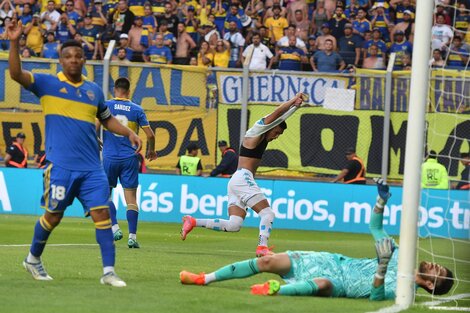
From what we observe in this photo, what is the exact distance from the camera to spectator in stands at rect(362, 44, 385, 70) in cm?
2670

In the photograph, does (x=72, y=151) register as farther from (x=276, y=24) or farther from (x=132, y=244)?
(x=276, y=24)

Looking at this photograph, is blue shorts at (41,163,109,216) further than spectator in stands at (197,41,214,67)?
No

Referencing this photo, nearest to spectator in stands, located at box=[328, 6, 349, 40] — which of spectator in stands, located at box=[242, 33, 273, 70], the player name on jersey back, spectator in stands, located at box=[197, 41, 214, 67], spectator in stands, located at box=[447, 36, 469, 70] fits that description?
spectator in stands, located at box=[242, 33, 273, 70]

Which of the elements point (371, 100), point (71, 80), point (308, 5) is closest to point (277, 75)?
point (371, 100)

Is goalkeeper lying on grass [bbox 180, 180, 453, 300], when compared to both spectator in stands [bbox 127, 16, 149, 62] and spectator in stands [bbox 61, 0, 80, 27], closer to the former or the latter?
spectator in stands [bbox 127, 16, 149, 62]

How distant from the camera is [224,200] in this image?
950 inches

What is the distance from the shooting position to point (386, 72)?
25.1m

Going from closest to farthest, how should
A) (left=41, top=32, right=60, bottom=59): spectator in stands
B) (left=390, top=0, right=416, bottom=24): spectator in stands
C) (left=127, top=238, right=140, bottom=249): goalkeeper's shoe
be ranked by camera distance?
(left=127, top=238, right=140, bottom=249): goalkeeper's shoe < (left=41, top=32, right=60, bottom=59): spectator in stands < (left=390, top=0, right=416, bottom=24): spectator in stands

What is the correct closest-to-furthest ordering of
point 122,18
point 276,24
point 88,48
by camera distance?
point 88,48 < point 276,24 < point 122,18

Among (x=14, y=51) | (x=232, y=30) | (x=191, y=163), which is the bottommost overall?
(x=191, y=163)

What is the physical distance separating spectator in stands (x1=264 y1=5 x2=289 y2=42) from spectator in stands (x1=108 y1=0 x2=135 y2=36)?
12.3 feet

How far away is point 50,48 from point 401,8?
935 centimetres

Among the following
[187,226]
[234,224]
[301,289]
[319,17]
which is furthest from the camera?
[319,17]

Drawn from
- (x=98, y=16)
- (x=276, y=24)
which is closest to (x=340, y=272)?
(x=276, y=24)
